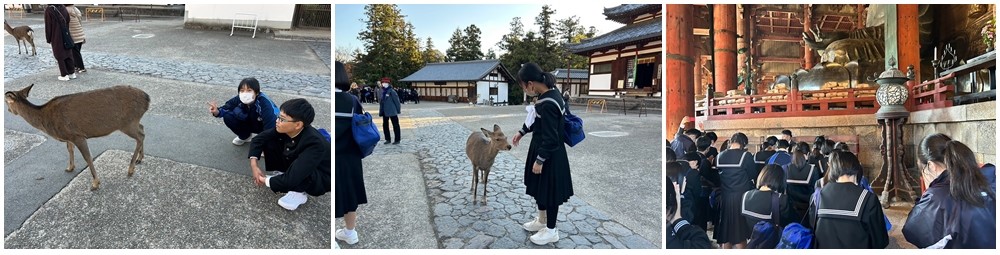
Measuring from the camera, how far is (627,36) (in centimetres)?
399

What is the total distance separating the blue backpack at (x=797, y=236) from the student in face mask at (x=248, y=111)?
10.8ft

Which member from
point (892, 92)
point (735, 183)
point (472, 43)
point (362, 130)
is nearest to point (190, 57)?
point (362, 130)

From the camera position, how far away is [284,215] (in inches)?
97.7

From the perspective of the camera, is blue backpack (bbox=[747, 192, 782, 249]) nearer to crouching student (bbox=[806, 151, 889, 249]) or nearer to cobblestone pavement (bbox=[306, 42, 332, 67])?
crouching student (bbox=[806, 151, 889, 249])

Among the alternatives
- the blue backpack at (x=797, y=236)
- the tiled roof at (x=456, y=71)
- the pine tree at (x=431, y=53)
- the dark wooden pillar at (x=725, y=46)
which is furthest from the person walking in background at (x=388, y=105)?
the blue backpack at (x=797, y=236)

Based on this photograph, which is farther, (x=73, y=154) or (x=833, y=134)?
(x=833, y=134)

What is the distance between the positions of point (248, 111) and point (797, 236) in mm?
3558

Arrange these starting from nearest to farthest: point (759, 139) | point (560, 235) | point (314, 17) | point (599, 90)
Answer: point (560, 235)
point (759, 139)
point (314, 17)
point (599, 90)

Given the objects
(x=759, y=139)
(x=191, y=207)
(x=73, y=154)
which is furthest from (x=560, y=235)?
(x=73, y=154)

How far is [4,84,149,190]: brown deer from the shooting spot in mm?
2352

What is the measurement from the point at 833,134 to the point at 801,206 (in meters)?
0.50

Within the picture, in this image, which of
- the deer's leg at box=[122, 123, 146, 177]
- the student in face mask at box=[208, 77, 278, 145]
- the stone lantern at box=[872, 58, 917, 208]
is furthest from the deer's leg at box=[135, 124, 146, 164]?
the stone lantern at box=[872, 58, 917, 208]

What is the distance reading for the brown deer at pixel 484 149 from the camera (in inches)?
103

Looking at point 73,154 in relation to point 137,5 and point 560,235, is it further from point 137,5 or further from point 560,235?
point 560,235
